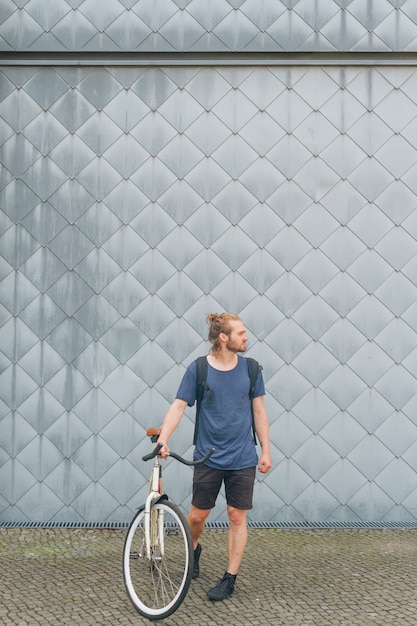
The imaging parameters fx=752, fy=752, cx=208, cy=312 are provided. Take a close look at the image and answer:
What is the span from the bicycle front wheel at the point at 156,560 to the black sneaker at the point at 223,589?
229mm

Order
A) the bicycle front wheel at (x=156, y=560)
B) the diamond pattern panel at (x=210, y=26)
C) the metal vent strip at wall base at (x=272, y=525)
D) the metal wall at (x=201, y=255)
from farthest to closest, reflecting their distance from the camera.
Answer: the diamond pattern panel at (x=210, y=26), the metal wall at (x=201, y=255), the metal vent strip at wall base at (x=272, y=525), the bicycle front wheel at (x=156, y=560)

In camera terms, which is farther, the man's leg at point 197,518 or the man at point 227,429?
the man's leg at point 197,518

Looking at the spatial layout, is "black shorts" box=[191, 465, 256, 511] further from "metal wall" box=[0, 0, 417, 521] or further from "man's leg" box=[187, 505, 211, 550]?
"metal wall" box=[0, 0, 417, 521]

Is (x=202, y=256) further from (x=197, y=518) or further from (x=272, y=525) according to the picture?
(x=197, y=518)

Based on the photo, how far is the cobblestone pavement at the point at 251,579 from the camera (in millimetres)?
4254

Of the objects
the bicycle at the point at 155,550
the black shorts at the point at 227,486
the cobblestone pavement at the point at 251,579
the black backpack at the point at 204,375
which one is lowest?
the cobblestone pavement at the point at 251,579

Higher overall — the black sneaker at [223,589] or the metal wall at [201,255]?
the metal wall at [201,255]

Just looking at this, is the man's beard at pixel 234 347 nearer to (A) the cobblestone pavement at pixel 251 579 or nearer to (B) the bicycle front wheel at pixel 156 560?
(B) the bicycle front wheel at pixel 156 560

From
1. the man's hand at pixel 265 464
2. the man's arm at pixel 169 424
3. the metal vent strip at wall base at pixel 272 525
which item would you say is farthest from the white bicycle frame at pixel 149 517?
the metal vent strip at wall base at pixel 272 525

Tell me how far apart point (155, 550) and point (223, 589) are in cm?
49

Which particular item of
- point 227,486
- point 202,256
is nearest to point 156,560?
point 227,486

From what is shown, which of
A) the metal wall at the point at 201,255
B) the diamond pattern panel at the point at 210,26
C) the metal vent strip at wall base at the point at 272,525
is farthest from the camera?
the diamond pattern panel at the point at 210,26

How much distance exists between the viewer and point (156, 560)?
14.5 feet

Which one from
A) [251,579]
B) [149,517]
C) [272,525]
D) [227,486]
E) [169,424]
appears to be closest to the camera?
[149,517]
